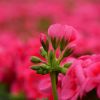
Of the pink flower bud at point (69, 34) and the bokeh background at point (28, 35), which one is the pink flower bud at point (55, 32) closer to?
the pink flower bud at point (69, 34)

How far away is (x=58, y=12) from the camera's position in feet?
22.2

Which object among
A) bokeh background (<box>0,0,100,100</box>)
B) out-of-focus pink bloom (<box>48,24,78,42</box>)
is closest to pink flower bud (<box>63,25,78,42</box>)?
out-of-focus pink bloom (<box>48,24,78,42</box>)

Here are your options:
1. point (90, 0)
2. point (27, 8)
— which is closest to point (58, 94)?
point (27, 8)

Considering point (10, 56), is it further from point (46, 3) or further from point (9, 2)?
point (9, 2)

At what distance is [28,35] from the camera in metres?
5.38

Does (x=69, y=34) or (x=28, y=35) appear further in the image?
(x=28, y=35)

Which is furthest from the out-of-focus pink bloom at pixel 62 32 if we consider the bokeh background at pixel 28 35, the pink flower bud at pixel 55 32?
the bokeh background at pixel 28 35

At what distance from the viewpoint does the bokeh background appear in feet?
9.19

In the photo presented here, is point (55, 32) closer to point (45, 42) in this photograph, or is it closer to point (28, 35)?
point (45, 42)

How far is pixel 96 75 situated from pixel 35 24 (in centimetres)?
505

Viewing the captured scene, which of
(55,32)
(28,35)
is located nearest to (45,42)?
(55,32)

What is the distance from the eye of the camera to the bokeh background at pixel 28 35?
9.19 feet

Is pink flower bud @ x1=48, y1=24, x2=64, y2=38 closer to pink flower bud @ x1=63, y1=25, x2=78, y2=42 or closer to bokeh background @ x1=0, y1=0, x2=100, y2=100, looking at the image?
pink flower bud @ x1=63, y1=25, x2=78, y2=42

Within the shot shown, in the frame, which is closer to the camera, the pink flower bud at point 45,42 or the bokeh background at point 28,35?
the pink flower bud at point 45,42
